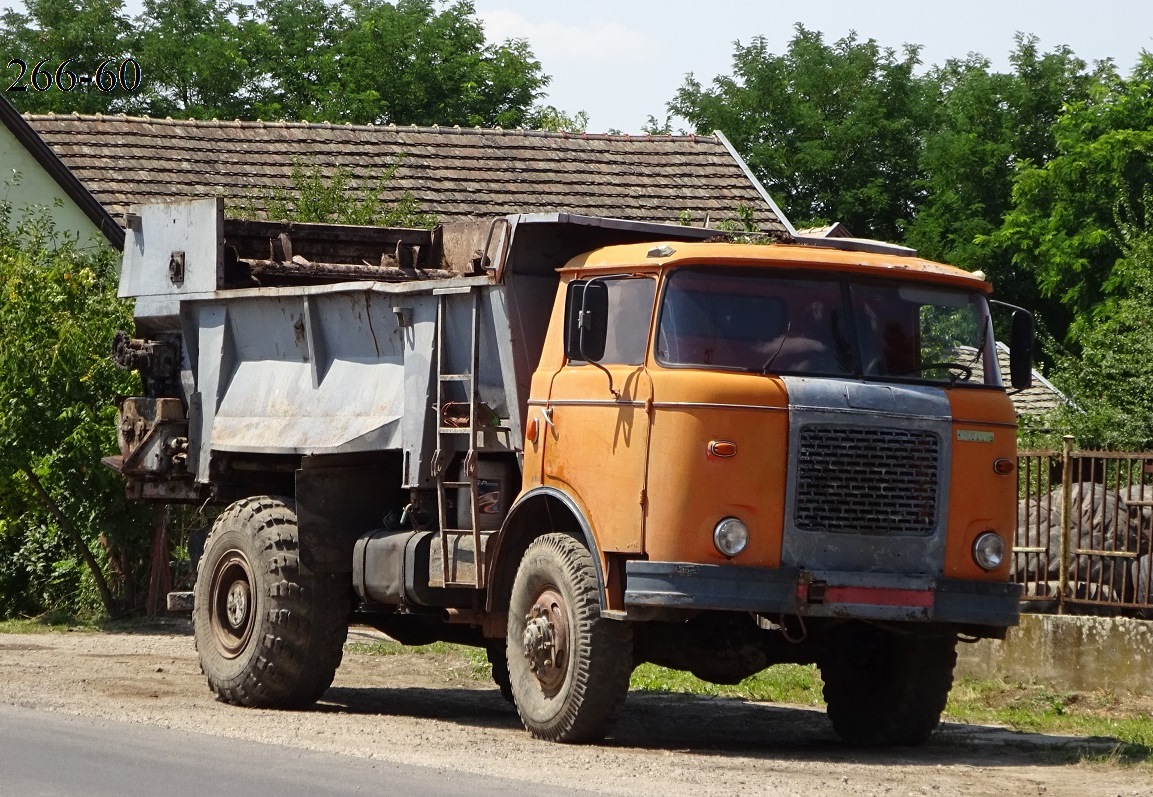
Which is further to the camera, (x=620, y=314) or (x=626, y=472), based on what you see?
(x=620, y=314)

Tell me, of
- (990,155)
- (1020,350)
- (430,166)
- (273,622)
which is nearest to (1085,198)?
(990,155)

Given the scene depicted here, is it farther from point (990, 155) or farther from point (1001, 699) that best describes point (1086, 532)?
point (990, 155)

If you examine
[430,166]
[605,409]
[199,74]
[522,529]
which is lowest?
[522,529]

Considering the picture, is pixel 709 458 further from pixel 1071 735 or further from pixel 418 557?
pixel 1071 735

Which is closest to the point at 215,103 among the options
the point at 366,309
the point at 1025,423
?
the point at 1025,423

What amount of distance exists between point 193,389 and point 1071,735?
6.31 m

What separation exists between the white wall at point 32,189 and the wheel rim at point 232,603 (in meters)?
14.5

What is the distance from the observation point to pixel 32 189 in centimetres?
2683

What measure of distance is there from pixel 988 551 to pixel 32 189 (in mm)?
19890

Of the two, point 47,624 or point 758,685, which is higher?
point 758,685

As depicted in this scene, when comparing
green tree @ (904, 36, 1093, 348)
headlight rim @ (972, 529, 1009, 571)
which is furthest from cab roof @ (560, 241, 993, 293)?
green tree @ (904, 36, 1093, 348)

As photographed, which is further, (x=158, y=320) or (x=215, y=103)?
(x=215, y=103)

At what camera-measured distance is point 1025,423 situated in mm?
22469

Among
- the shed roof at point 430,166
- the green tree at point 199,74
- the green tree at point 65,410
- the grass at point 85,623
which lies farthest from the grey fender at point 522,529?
the green tree at point 199,74
